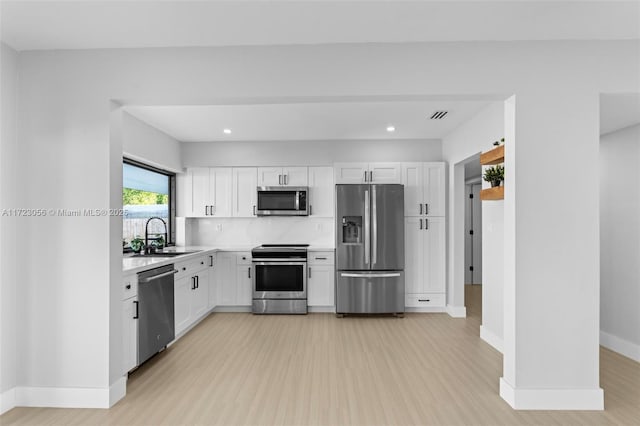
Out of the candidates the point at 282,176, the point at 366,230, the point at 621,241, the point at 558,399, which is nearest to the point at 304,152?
the point at 282,176

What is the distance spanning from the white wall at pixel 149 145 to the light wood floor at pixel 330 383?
2150mm

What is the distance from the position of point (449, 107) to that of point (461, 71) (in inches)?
50.0

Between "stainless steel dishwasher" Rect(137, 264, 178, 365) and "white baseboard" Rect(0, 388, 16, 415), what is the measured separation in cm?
81

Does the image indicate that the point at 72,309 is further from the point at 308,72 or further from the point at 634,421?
the point at 634,421

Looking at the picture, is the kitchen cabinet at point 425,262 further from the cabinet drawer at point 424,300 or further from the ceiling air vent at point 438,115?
the ceiling air vent at point 438,115

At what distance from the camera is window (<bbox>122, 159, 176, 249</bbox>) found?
430cm

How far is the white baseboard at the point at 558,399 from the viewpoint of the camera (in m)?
2.38

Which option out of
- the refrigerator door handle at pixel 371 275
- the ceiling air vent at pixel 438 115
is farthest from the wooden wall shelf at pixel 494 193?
the refrigerator door handle at pixel 371 275

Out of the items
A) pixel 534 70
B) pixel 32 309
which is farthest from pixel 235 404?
pixel 534 70

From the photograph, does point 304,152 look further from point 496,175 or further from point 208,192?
point 496,175

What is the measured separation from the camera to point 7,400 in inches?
94.3

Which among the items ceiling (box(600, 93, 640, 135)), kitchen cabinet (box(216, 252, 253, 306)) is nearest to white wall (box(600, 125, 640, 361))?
ceiling (box(600, 93, 640, 135))

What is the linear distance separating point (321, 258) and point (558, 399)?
3093 mm

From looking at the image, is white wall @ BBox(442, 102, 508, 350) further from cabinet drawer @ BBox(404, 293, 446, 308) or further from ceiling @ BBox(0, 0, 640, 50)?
ceiling @ BBox(0, 0, 640, 50)
